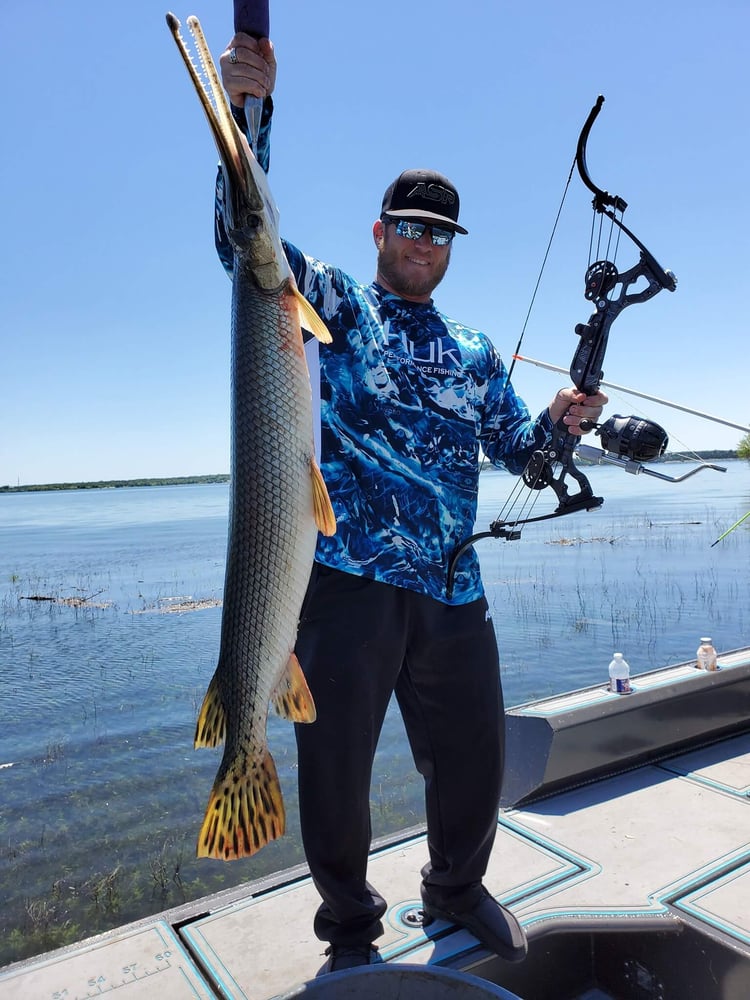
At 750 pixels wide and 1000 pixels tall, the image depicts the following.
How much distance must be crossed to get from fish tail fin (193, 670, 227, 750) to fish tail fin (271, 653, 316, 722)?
171 millimetres

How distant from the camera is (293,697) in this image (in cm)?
247

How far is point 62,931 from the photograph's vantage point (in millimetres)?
5895

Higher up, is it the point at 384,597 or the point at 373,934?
the point at 384,597

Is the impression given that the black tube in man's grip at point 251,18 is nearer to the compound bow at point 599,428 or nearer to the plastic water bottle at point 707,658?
the compound bow at point 599,428

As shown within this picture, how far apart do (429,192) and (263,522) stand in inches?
69.0

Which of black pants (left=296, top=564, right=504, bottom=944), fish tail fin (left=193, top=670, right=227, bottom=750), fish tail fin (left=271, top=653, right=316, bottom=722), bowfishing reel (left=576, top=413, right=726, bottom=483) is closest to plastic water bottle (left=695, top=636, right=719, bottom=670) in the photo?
bowfishing reel (left=576, top=413, right=726, bottom=483)

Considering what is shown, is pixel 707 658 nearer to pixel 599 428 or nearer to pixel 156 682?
pixel 599 428

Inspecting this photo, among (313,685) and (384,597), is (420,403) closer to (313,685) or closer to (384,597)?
(384,597)

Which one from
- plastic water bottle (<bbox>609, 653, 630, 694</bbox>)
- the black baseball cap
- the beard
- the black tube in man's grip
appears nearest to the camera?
the black tube in man's grip

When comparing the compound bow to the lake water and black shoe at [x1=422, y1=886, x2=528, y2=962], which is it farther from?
the lake water

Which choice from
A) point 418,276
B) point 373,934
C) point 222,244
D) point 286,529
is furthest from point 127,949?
point 418,276

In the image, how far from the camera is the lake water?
266 inches

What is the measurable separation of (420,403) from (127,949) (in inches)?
104

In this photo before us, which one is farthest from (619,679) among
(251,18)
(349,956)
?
(251,18)
